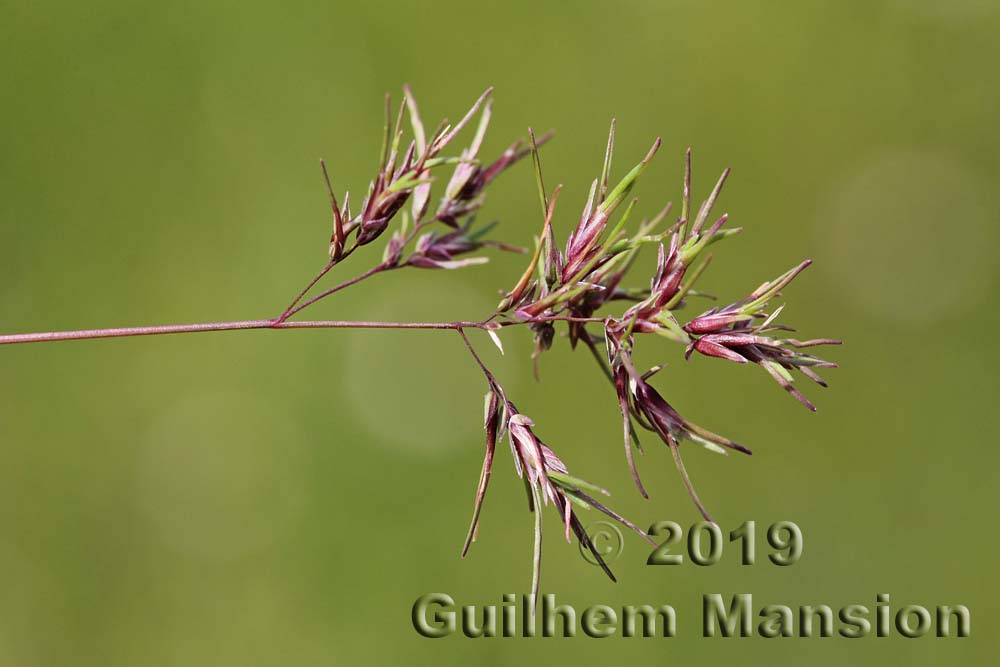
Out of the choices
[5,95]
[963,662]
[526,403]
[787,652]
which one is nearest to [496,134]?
[526,403]

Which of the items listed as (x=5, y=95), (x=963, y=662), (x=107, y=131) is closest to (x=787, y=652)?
(x=963, y=662)

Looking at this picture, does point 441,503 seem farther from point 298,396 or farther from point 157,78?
point 157,78

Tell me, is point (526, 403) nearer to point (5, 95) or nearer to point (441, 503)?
point (441, 503)

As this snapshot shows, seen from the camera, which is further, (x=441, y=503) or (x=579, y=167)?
(x=579, y=167)

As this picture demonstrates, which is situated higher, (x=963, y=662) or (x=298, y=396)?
(x=298, y=396)

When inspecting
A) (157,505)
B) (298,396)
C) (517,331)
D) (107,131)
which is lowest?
(157,505)

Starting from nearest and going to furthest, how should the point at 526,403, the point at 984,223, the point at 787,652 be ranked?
the point at 787,652 < the point at 526,403 < the point at 984,223

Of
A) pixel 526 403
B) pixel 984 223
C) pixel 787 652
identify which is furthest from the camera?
pixel 984 223
